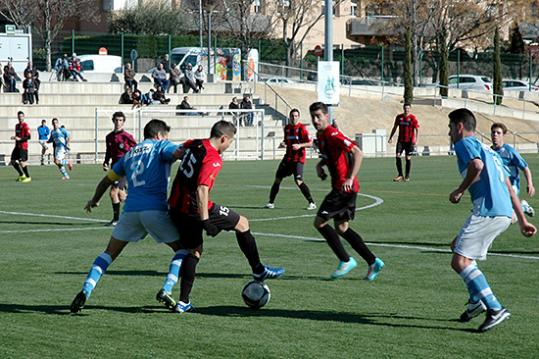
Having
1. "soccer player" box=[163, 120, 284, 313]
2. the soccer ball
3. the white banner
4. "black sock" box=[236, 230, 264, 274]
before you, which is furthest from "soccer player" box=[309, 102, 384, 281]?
the white banner

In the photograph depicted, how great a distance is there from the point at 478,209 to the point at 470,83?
6480 cm

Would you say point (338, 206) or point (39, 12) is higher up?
point (39, 12)

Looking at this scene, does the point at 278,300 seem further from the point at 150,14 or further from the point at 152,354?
the point at 150,14

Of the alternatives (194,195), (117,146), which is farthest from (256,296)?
(117,146)

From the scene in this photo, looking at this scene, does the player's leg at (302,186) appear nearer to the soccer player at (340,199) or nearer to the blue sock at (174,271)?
the soccer player at (340,199)

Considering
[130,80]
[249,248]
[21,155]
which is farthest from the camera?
[130,80]

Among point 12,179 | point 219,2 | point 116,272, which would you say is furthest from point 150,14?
point 116,272

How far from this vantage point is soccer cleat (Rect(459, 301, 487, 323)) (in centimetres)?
973

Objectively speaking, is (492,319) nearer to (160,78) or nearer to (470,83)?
(160,78)

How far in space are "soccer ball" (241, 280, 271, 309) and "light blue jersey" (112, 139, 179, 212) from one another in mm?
1134

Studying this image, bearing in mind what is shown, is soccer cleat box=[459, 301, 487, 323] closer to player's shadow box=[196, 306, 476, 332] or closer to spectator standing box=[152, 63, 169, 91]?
player's shadow box=[196, 306, 476, 332]

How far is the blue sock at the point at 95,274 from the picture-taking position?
10133 millimetres

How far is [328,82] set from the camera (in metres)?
38.8

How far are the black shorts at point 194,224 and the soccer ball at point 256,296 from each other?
0.61 m
